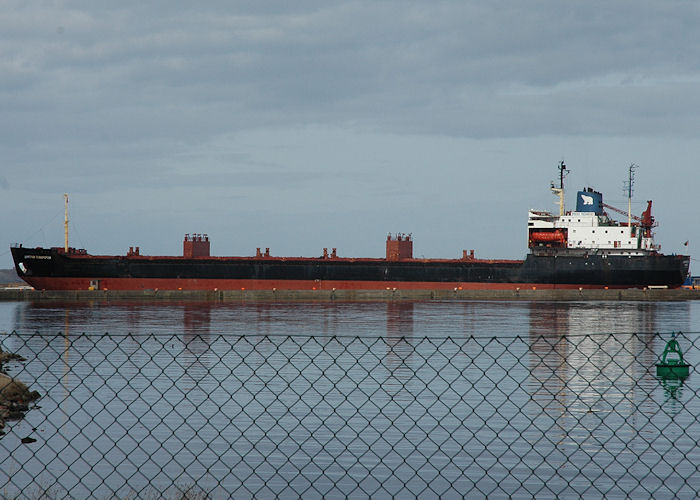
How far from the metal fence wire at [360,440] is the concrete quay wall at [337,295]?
138ft

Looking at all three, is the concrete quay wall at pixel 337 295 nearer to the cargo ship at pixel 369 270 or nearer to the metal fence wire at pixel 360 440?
the cargo ship at pixel 369 270

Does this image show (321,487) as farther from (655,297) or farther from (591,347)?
(655,297)

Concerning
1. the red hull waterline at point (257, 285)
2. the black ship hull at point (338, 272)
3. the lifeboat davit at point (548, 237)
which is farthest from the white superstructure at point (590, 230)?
the red hull waterline at point (257, 285)

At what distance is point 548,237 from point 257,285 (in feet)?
77.2

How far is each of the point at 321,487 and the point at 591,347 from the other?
17.4m

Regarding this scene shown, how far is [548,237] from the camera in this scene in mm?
63875

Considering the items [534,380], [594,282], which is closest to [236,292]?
[594,282]

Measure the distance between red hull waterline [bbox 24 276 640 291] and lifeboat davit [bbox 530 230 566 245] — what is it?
422 cm

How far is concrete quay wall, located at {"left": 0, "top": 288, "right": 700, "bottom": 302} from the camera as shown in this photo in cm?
5912

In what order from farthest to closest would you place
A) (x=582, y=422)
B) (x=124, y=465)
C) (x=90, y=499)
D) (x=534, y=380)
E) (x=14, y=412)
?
(x=534, y=380)
(x=14, y=412)
(x=582, y=422)
(x=124, y=465)
(x=90, y=499)

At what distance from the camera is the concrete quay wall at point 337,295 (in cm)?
5912

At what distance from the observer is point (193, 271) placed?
60938mm

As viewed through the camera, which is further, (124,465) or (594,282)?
(594,282)

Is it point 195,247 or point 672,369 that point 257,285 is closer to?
point 195,247
